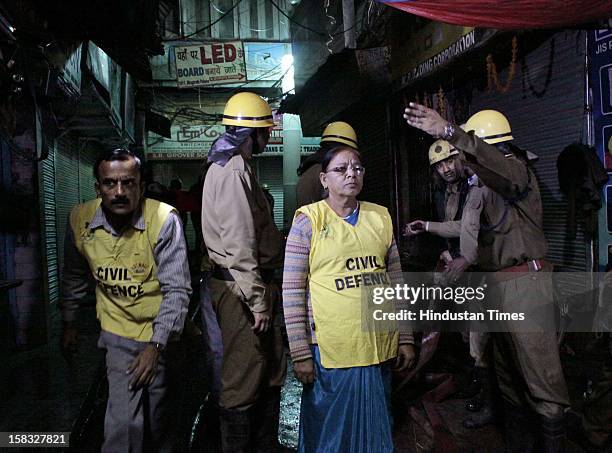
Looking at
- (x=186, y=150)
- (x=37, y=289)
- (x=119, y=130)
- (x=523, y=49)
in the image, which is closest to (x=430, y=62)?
(x=523, y=49)

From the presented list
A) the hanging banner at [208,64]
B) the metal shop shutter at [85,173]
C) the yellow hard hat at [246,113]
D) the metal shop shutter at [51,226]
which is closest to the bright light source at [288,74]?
the hanging banner at [208,64]

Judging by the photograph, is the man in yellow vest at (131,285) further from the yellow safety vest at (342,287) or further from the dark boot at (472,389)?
the dark boot at (472,389)

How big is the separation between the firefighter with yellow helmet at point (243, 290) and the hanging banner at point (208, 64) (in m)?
Answer: 12.1

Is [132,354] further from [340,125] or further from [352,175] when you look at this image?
[340,125]

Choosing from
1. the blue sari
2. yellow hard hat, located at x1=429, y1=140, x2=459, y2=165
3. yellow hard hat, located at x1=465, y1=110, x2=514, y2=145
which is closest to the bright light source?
yellow hard hat, located at x1=429, y1=140, x2=459, y2=165

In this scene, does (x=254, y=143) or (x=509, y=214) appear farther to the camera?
(x=254, y=143)

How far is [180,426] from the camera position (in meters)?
4.35

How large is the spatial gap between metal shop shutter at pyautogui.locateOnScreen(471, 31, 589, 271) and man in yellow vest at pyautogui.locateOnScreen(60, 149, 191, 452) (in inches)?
187

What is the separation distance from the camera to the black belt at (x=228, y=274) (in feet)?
11.1

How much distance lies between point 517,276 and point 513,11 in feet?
7.72

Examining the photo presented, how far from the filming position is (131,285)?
3021mm

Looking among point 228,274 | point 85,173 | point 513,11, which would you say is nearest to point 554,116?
point 513,11

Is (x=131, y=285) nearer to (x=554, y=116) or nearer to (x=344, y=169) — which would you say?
(x=344, y=169)

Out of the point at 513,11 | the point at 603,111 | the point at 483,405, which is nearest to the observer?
the point at 513,11
